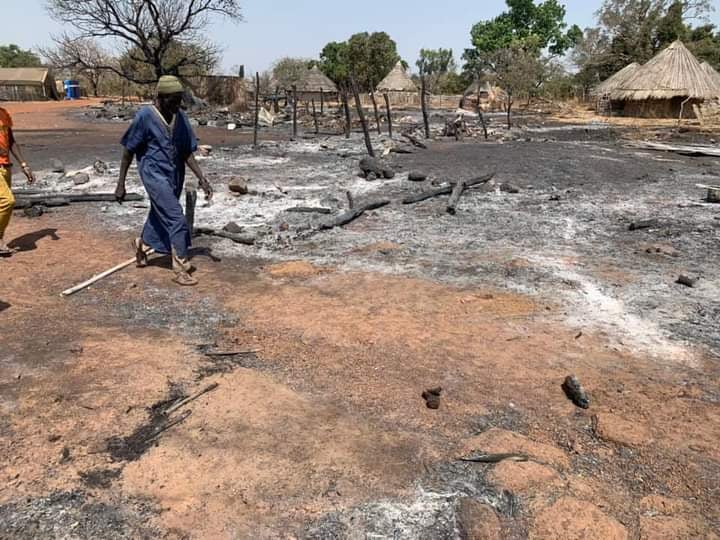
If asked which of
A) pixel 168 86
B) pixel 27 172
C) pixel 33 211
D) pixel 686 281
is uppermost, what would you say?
pixel 168 86

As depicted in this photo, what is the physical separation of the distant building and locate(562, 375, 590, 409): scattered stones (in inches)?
1865

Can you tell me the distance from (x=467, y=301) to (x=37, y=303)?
135 inches

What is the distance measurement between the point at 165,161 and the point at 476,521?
383 centimetres

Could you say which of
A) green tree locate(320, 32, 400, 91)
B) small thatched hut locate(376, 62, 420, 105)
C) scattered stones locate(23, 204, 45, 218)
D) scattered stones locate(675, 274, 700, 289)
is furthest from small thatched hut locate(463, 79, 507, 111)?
scattered stones locate(675, 274, 700, 289)

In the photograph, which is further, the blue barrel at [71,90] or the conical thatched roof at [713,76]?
the blue barrel at [71,90]

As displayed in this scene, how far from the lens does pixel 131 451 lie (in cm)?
255

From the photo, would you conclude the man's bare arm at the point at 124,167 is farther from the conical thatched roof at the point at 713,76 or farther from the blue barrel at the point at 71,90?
the blue barrel at the point at 71,90

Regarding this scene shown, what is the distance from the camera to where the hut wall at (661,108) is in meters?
27.4

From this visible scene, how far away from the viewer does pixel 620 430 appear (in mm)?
2826

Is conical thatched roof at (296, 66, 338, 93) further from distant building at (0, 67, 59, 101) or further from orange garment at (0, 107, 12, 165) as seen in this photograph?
orange garment at (0, 107, 12, 165)

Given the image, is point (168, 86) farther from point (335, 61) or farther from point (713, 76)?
point (335, 61)

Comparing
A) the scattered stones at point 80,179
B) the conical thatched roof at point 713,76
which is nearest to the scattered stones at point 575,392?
the scattered stones at point 80,179

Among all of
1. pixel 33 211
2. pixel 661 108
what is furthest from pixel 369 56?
pixel 33 211

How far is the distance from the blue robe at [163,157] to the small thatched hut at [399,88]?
118 feet
